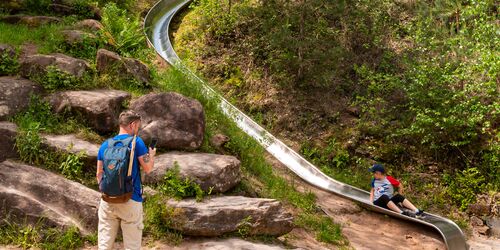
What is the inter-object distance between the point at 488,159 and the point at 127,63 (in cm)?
822

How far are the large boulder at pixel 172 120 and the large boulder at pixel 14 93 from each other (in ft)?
5.74

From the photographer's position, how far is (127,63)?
34.6 ft

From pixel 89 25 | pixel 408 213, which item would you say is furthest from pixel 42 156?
pixel 408 213

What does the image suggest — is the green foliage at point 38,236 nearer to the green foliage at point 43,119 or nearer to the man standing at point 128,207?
the man standing at point 128,207

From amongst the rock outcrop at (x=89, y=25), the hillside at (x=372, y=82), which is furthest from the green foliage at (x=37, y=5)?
the hillside at (x=372, y=82)

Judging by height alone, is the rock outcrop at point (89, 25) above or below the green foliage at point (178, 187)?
above

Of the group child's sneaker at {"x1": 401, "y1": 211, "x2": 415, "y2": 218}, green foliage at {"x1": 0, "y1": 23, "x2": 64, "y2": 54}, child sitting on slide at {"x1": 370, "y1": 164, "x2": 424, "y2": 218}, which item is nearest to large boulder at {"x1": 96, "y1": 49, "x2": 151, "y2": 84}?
green foliage at {"x1": 0, "y1": 23, "x2": 64, "y2": 54}

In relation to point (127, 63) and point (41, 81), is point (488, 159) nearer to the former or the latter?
point (127, 63)

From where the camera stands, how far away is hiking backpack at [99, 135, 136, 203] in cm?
525

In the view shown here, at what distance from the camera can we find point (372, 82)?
13.1m

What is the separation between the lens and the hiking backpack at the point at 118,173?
525 centimetres

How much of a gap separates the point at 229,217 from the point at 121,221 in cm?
213

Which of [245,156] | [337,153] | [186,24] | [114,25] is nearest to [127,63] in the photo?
[114,25]

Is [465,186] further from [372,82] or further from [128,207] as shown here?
[128,207]
